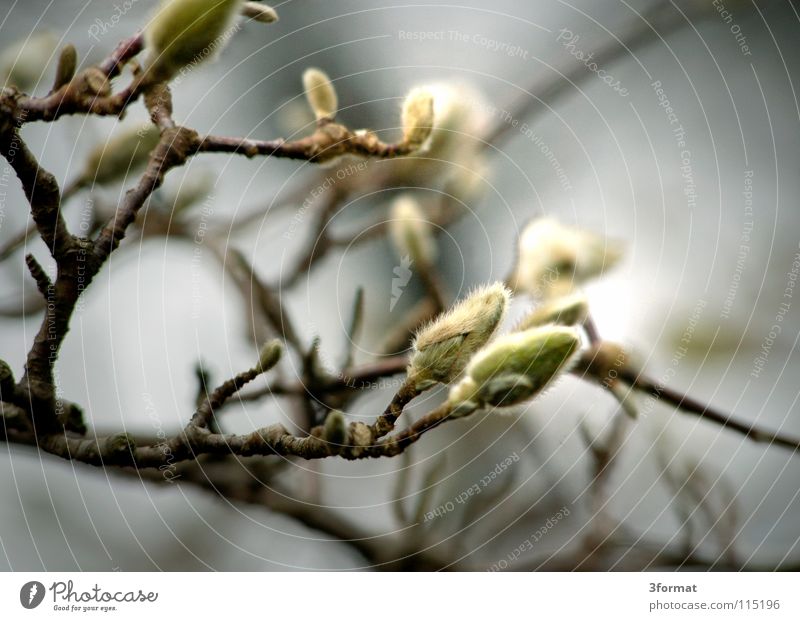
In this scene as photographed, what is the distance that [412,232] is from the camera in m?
0.55

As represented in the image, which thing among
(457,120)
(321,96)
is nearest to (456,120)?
(457,120)

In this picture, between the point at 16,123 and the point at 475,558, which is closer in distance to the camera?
the point at 16,123

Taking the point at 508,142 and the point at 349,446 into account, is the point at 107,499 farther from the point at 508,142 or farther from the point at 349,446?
the point at 508,142

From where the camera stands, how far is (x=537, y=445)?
573 mm

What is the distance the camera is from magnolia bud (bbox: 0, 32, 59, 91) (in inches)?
20.6

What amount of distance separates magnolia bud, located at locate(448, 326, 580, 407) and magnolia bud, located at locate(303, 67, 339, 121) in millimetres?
214

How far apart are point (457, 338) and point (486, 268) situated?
16 cm

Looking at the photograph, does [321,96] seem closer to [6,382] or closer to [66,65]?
[66,65]

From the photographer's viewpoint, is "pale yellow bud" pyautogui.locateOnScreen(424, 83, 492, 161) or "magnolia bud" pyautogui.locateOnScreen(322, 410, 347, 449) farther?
"pale yellow bud" pyautogui.locateOnScreen(424, 83, 492, 161)

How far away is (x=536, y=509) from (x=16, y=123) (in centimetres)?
46

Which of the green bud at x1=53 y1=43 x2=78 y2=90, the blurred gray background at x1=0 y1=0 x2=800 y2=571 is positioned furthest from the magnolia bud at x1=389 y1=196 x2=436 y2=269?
the green bud at x1=53 y1=43 x2=78 y2=90

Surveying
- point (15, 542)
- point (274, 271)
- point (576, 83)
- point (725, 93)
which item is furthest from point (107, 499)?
point (725, 93)
